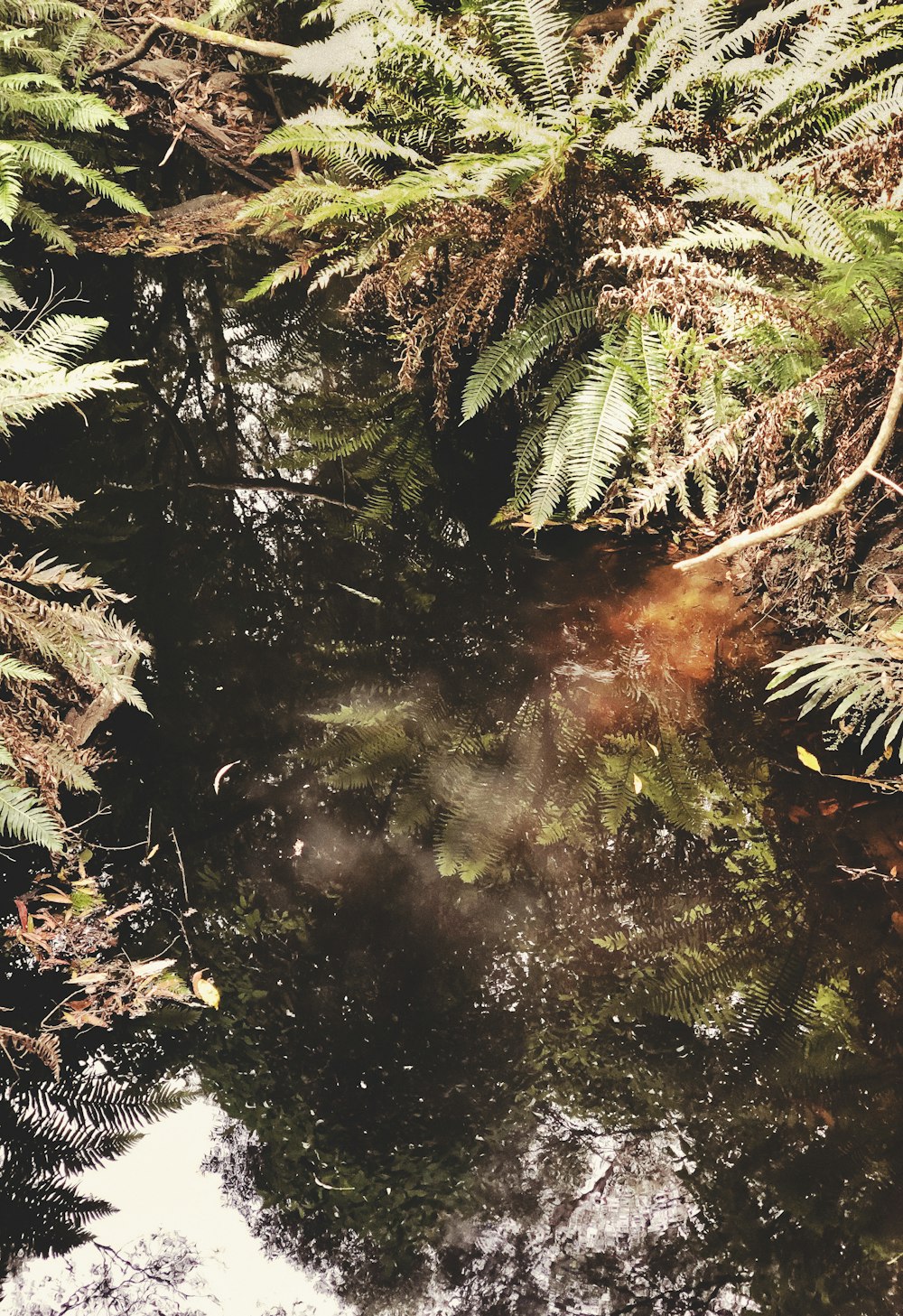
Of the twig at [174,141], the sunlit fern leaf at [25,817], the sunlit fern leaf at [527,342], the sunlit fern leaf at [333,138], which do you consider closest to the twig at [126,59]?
the twig at [174,141]

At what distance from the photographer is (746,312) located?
2.42 metres

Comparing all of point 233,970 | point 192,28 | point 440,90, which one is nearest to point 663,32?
point 440,90

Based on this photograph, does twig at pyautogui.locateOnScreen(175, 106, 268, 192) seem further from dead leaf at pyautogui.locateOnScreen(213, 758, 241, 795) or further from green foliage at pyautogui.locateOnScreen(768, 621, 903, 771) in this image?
green foliage at pyautogui.locateOnScreen(768, 621, 903, 771)

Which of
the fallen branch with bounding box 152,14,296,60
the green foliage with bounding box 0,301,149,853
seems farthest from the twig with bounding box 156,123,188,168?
the green foliage with bounding box 0,301,149,853

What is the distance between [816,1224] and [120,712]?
208cm

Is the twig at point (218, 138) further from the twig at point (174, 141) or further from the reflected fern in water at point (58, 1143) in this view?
the reflected fern in water at point (58, 1143)

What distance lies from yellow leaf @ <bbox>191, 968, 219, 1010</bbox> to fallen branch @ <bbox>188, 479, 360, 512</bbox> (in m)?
1.88

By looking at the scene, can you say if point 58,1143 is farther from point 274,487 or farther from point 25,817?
point 274,487

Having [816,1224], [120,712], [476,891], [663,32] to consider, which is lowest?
[816,1224]

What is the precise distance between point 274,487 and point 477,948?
6.91 feet

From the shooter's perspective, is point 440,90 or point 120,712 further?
point 440,90

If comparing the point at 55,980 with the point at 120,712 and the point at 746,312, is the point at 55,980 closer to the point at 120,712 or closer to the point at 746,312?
the point at 120,712

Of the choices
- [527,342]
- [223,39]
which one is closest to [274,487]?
[527,342]

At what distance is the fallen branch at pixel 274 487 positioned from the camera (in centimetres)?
302
